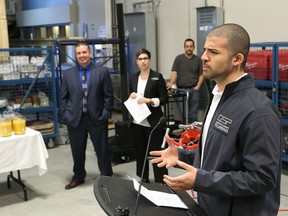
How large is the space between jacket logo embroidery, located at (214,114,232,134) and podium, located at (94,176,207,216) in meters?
0.31

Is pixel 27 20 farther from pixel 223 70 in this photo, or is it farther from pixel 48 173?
pixel 223 70

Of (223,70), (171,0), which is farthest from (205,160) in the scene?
(171,0)

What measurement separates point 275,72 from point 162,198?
3.75m

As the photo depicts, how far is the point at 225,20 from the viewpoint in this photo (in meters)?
6.92

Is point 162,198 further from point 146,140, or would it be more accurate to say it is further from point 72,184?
point 72,184

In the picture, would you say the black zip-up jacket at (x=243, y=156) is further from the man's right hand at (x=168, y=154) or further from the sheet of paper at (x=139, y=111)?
the sheet of paper at (x=139, y=111)

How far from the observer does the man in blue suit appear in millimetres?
4289

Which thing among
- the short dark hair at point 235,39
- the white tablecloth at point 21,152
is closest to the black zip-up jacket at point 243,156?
the short dark hair at point 235,39

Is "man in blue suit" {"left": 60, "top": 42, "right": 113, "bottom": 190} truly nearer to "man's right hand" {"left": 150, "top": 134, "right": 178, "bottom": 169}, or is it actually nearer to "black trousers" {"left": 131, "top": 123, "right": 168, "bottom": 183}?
"black trousers" {"left": 131, "top": 123, "right": 168, "bottom": 183}

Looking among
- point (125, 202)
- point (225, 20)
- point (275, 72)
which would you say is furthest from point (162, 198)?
point (225, 20)

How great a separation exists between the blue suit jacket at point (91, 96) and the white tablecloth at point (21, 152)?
473 mm

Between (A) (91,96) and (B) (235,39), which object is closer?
(B) (235,39)

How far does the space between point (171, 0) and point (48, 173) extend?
181 inches

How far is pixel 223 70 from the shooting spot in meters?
1.47
